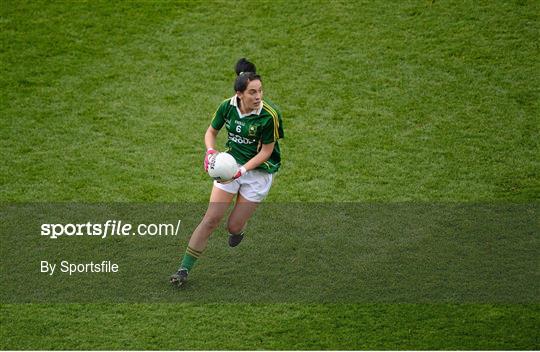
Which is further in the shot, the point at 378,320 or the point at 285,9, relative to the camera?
the point at 285,9

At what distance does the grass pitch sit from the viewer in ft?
23.8

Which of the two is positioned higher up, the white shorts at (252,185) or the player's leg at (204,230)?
the white shorts at (252,185)

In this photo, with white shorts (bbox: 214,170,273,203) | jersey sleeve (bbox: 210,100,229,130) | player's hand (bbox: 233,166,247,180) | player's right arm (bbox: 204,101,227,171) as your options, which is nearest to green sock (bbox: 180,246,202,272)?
white shorts (bbox: 214,170,273,203)

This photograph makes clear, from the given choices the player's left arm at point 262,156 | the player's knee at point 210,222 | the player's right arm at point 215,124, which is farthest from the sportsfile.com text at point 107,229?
the player's left arm at point 262,156

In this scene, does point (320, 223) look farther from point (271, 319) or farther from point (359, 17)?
point (359, 17)

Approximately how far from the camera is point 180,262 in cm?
817

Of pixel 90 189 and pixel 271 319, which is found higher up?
pixel 90 189

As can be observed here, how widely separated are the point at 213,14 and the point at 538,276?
233 inches

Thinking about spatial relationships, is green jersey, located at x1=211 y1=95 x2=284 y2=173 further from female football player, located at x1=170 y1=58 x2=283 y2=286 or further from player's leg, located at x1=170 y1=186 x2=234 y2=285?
player's leg, located at x1=170 y1=186 x2=234 y2=285

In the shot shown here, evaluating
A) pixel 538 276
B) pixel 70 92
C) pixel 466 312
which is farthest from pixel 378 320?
pixel 70 92

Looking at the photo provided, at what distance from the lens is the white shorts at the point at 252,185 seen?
7602mm

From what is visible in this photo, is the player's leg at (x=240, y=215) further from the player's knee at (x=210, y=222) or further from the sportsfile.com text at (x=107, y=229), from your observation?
the sportsfile.com text at (x=107, y=229)

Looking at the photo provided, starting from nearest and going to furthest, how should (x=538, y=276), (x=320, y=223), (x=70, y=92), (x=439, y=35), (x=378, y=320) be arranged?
(x=378, y=320) → (x=538, y=276) → (x=320, y=223) → (x=70, y=92) → (x=439, y=35)

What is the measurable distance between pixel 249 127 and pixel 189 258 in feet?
4.23
